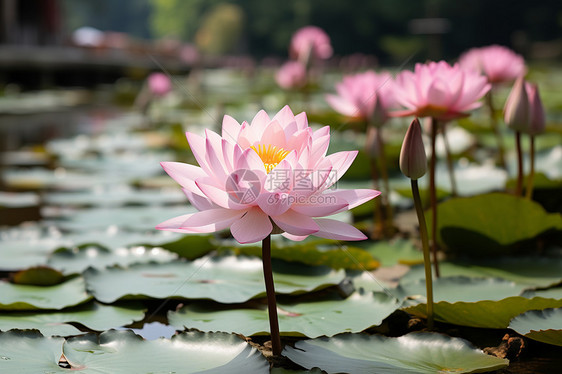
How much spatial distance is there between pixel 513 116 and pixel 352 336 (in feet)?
1.60

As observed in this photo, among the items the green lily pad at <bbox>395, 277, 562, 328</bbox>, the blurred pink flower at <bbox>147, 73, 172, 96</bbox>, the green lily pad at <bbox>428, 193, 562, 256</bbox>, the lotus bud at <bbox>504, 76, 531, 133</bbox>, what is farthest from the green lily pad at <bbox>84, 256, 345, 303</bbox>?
the blurred pink flower at <bbox>147, 73, 172, 96</bbox>

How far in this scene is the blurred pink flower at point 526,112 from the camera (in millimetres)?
926

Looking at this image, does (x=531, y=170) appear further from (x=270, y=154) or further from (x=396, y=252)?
(x=270, y=154)

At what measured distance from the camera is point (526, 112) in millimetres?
927

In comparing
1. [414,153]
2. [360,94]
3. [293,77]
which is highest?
[293,77]

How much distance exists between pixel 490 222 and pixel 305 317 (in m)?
0.41

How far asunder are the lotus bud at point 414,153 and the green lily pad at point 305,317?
205mm

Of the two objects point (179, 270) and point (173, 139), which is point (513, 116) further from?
point (173, 139)

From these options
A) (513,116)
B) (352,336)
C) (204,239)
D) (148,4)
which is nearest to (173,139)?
(204,239)

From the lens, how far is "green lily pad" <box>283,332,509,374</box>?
0.60m

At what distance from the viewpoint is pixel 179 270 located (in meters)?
0.98

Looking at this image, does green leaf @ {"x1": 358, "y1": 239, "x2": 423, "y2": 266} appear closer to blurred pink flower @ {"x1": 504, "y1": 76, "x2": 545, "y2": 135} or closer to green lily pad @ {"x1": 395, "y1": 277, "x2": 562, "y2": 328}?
green lily pad @ {"x1": 395, "y1": 277, "x2": 562, "y2": 328}

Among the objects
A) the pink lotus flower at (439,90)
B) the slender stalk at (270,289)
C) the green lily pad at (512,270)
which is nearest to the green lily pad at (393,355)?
the slender stalk at (270,289)

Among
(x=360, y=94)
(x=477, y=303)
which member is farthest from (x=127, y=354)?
(x=360, y=94)
